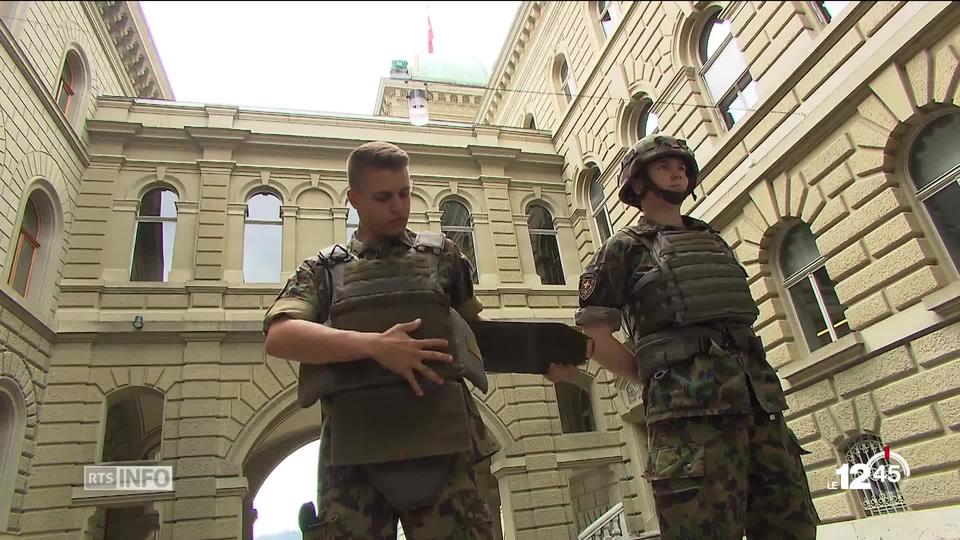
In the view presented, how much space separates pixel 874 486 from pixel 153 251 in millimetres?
12960

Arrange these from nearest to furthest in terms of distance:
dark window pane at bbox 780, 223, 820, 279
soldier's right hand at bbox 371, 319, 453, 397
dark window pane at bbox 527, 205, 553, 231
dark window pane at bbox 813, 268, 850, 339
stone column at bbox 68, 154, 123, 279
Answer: soldier's right hand at bbox 371, 319, 453, 397
dark window pane at bbox 813, 268, 850, 339
dark window pane at bbox 780, 223, 820, 279
stone column at bbox 68, 154, 123, 279
dark window pane at bbox 527, 205, 553, 231

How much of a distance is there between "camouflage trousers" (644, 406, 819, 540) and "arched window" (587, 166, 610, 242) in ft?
39.1

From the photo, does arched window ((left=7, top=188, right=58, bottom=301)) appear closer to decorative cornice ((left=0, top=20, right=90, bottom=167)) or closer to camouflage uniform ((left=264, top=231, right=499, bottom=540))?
decorative cornice ((left=0, top=20, right=90, bottom=167))

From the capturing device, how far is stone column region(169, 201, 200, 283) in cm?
1179

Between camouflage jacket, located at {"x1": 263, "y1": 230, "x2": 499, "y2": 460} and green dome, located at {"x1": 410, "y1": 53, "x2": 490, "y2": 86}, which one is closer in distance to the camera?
camouflage jacket, located at {"x1": 263, "y1": 230, "x2": 499, "y2": 460}

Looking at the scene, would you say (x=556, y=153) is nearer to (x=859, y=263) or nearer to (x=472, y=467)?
(x=859, y=263)

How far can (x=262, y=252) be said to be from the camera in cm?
1275

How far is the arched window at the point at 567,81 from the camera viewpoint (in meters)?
14.8

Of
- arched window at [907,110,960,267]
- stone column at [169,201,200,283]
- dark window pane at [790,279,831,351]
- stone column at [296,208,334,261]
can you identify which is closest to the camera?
arched window at [907,110,960,267]

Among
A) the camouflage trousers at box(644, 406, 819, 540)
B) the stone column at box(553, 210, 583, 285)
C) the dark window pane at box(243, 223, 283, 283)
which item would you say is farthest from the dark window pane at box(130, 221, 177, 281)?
the camouflage trousers at box(644, 406, 819, 540)

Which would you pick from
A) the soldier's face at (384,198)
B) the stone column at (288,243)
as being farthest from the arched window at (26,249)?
the soldier's face at (384,198)

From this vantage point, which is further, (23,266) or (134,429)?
(134,429)

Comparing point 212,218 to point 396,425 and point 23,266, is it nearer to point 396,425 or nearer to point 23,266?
point 23,266

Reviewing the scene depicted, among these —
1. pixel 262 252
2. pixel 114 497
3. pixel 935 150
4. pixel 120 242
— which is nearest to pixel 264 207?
pixel 262 252
